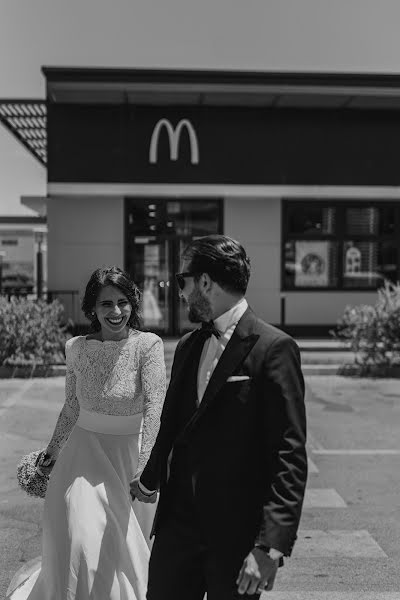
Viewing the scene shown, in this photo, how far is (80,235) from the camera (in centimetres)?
1689

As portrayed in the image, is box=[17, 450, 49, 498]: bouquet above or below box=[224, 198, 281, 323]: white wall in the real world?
below

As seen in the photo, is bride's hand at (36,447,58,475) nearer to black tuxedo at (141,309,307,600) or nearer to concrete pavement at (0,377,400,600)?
concrete pavement at (0,377,400,600)

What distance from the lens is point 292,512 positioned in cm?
244

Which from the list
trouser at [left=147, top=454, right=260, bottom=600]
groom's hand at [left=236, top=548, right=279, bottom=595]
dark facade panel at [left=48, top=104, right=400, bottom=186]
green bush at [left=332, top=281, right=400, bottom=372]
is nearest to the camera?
groom's hand at [left=236, top=548, right=279, bottom=595]

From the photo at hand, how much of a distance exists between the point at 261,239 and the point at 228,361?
1466 cm

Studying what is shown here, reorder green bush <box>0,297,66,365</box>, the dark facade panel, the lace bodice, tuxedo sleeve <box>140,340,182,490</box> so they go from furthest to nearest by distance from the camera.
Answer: the dark facade panel → green bush <box>0,297,66,365</box> → the lace bodice → tuxedo sleeve <box>140,340,182,490</box>

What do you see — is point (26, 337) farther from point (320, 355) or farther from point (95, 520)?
point (95, 520)

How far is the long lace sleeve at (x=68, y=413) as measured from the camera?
3814 mm

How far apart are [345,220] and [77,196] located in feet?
20.1

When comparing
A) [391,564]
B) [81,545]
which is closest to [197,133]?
[391,564]

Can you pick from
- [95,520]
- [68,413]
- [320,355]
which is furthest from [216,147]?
[95,520]

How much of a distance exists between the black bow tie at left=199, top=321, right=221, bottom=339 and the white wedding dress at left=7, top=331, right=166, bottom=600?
959 millimetres

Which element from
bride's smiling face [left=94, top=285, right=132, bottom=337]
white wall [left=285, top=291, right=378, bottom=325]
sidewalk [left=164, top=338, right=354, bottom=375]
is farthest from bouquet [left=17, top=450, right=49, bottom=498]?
white wall [left=285, top=291, right=378, bottom=325]

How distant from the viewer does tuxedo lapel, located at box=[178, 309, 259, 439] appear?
2.55 m
